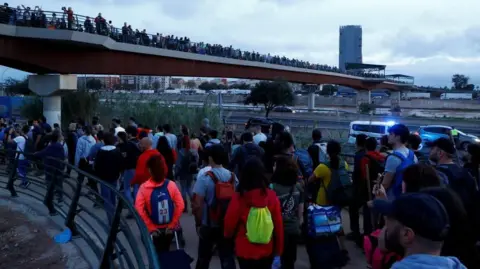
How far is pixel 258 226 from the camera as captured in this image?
4.66 meters

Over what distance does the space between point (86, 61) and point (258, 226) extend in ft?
90.9

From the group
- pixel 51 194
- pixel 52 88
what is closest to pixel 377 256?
pixel 51 194

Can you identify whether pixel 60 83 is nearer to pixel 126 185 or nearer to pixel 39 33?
pixel 39 33

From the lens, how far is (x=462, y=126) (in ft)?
132

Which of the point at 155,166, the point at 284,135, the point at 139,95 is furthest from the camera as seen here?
the point at 139,95

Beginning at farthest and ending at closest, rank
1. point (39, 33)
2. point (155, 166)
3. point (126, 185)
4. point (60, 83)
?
point (60, 83)
point (39, 33)
point (126, 185)
point (155, 166)

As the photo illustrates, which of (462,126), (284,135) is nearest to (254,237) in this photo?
(284,135)

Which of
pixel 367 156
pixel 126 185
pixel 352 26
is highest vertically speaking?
pixel 352 26

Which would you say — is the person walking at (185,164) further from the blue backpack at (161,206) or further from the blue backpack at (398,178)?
the blue backpack at (398,178)

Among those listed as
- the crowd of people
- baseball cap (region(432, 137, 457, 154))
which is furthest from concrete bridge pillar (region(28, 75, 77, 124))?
baseball cap (region(432, 137, 457, 154))

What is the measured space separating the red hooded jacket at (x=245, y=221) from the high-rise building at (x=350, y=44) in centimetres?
17613

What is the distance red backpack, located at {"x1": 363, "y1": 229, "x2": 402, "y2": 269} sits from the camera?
314 centimetres

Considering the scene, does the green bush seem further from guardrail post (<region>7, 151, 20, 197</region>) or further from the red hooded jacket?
the red hooded jacket

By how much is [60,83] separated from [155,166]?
2508 cm
